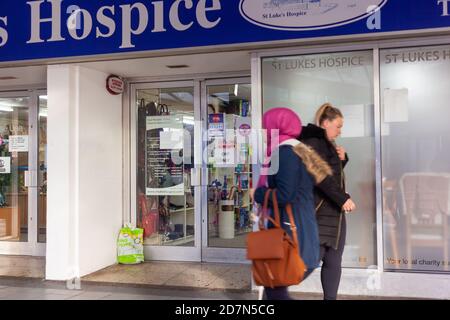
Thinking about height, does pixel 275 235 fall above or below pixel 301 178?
below

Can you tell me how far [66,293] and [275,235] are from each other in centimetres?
312

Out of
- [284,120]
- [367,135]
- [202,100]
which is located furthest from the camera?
[202,100]

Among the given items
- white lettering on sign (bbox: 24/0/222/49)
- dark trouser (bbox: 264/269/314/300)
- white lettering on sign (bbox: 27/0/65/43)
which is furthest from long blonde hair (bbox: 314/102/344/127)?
white lettering on sign (bbox: 27/0/65/43)

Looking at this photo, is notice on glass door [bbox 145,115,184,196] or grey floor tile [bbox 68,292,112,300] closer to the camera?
grey floor tile [bbox 68,292,112,300]

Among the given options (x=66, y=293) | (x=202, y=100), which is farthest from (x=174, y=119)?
(x=66, y=293)

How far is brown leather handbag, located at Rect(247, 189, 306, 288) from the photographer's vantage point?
318 cm

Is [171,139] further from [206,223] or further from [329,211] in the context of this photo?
[329,211]

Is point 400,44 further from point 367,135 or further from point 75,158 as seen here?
point 75,158

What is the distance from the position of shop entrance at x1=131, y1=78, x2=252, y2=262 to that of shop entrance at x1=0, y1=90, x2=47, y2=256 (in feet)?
4.90

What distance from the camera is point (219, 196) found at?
6.82 metres

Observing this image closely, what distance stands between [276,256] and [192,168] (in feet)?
12.3

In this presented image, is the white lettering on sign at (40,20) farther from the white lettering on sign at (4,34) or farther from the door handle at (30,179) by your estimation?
the door handle at (30,179)

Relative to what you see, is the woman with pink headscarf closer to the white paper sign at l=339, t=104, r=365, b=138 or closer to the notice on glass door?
the white paper sign at l=339, t=104, r=365, b=138
